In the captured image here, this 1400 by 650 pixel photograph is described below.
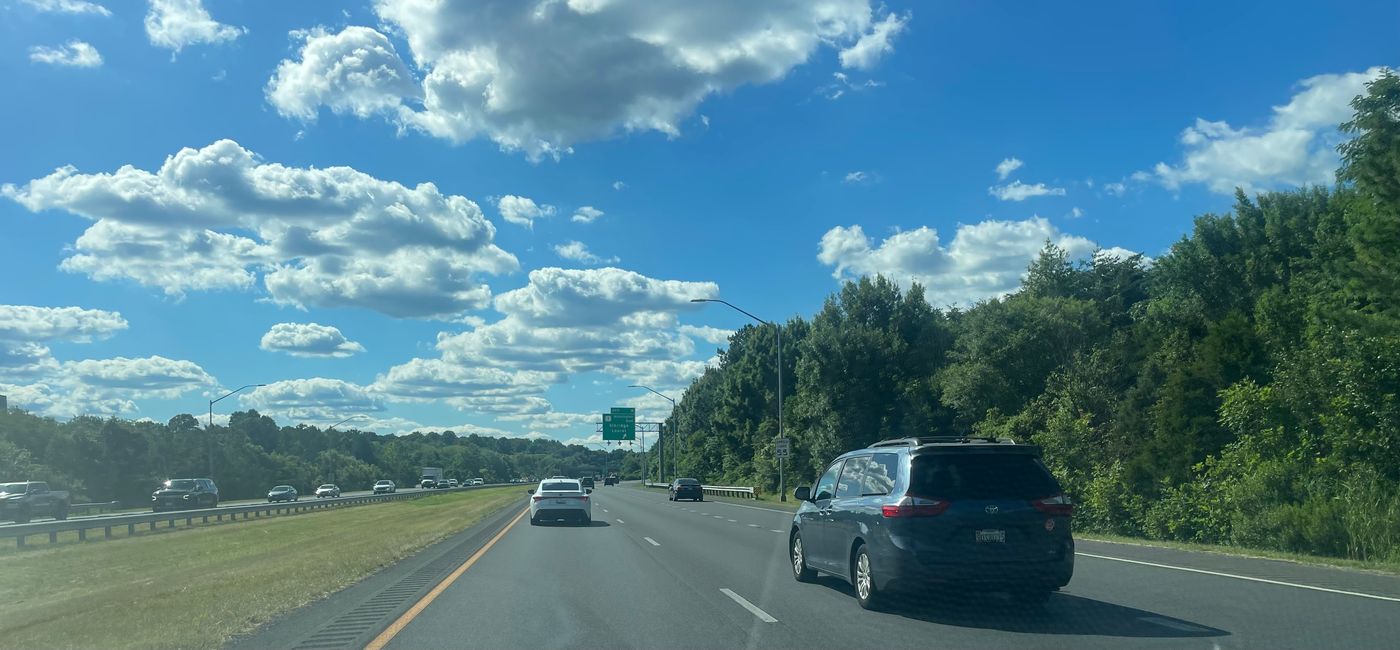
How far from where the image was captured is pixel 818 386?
214 ft

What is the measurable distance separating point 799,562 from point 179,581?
10.7 metres

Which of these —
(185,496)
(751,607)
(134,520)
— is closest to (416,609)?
(751,607)

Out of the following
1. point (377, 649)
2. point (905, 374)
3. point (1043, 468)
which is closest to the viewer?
point (377, 649)

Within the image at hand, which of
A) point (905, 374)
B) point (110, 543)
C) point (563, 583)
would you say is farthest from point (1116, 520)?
point (905, 374)

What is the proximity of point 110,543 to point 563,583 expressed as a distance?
2181 cm

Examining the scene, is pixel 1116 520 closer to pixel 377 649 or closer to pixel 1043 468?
pixel 1043 468

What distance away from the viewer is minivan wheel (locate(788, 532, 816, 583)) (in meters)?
14.6

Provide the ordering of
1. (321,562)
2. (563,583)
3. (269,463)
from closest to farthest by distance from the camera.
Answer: (563,583) < (321,562) < (269,463)

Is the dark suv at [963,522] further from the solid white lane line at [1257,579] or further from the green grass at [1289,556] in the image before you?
the green grass at [1289,556]

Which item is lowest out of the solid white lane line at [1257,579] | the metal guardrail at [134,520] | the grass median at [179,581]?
the grass median at [179,581]

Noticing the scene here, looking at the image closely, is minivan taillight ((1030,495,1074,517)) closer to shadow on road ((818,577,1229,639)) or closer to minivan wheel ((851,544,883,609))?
shadow on road ((818,577,1229,639))

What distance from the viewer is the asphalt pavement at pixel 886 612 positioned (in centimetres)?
979

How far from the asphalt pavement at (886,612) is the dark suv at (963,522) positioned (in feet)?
1.43

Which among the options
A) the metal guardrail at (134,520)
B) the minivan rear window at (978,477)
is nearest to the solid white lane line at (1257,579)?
the minivan rear window at (978,477)
